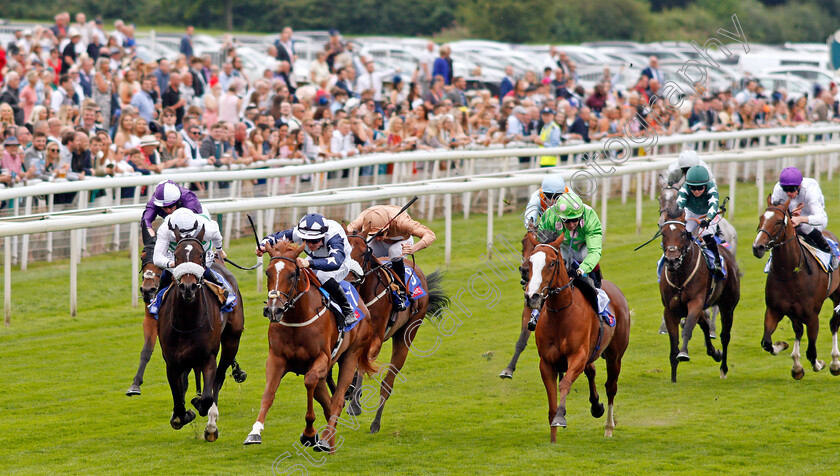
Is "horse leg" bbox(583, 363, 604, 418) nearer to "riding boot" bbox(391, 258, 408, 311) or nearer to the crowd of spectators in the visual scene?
"riding boot" bbox(391, 258, 408, 311)

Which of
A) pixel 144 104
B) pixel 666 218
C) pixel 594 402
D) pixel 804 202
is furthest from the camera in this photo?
pixel 144 104

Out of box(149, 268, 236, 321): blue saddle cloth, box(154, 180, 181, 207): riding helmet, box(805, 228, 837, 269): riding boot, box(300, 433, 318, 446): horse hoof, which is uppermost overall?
box(154, 180, 181, 207): riding helmet

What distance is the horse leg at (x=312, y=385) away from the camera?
6.82 m

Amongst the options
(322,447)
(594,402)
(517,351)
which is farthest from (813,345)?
(322,447)

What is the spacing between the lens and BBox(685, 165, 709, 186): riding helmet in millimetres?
9445

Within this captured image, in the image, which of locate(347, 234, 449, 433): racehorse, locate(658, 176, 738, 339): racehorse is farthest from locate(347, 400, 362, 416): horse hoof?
locate(658, 176, 738, 339): racehorse

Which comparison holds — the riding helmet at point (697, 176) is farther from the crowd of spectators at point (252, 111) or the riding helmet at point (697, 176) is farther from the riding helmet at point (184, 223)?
the crowd of spectators at point (252, 111)

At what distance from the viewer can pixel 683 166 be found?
981 centimetres

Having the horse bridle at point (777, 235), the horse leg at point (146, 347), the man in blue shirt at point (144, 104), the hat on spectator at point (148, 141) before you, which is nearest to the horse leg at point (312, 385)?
the horse leg at point (146, 347)

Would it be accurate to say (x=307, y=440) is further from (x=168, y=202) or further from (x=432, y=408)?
(x=168, y=202)

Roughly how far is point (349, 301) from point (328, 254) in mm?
303

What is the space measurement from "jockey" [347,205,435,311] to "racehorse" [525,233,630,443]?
96cm

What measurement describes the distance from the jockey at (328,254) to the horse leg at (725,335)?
10.9 feet

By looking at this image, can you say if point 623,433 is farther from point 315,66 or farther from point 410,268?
point 315,66
